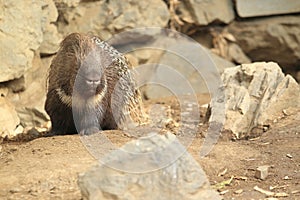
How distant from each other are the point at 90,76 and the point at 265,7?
14.7 feet

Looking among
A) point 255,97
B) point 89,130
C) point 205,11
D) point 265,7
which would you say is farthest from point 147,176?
point 265,7

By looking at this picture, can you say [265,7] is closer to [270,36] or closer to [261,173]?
[270,36]

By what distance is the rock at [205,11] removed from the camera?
8148mm

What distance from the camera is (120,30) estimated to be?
7430 mm

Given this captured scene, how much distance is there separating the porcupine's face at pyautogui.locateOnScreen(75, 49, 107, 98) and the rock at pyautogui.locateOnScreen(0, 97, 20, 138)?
1237 millimetres

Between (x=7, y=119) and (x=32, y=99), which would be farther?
(x=32, y=99)

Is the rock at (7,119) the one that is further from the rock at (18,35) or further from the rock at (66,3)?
the rock at (66,3)

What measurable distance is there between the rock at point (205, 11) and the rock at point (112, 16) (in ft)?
1.36

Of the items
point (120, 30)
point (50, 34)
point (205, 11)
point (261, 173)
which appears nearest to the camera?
point (261, 173)

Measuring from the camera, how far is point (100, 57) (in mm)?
4691

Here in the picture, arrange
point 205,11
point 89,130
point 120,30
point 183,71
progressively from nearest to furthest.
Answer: point 89,130
point 120,30
point 183,71
point 205,11

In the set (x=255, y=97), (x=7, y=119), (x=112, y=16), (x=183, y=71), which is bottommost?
(x=183, y=71)

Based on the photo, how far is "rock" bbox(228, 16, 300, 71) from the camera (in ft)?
27.4

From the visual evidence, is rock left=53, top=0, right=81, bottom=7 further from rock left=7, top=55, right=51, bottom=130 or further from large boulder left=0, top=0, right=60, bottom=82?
rock left=7, top=55, right=51, bottom=130
